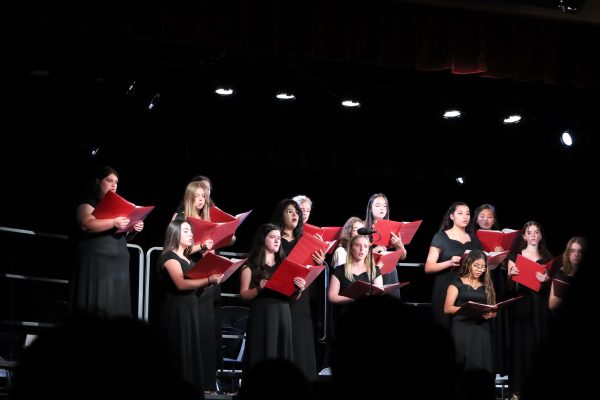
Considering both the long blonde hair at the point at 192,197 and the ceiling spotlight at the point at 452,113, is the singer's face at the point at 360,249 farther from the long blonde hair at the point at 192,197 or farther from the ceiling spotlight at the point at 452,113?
the ceiling spotlight at the point at 452,113

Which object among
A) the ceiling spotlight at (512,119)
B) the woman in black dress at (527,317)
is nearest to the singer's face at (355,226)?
the woman in black dress at (527,317)

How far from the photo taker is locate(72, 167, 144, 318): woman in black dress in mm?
5434

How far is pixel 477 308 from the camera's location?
21.2ft

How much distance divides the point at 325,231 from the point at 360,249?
0.41 m

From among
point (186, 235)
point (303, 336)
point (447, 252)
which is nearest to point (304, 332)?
point (303, 336)

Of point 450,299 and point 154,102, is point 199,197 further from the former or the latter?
point 154,102

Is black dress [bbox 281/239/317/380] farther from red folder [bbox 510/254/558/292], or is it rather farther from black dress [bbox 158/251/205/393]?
red folder [bbox 510/254/558/292]

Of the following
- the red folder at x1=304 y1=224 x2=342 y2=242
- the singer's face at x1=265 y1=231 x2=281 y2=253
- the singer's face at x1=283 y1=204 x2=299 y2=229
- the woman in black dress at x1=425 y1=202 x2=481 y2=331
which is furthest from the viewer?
the woman in black dress at x1=425 y1=202 x2=481 y2=331

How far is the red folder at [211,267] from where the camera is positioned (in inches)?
209

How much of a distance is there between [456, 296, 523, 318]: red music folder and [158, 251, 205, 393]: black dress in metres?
2.14

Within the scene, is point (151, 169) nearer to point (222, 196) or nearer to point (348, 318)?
point (222, 196)

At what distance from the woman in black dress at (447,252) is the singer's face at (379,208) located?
20.1 inches

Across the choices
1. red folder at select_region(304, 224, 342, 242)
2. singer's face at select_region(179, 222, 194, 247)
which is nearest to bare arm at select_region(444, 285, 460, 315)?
red folder at select_region(304, 224, 342, 242)

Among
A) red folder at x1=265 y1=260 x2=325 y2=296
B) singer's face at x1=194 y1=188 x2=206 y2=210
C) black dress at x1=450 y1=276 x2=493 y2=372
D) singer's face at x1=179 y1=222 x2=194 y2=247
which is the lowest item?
black dress at x1=450 y1=276 x2=493 y2=372
